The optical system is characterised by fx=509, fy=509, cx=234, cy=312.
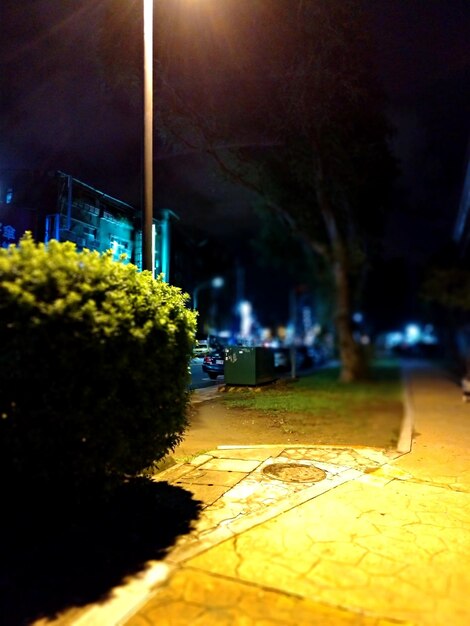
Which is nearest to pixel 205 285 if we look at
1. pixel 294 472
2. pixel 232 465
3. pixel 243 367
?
pixel 243 367

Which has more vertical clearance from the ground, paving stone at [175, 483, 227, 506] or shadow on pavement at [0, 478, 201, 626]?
paving stone at [175, 483, 227, 506]

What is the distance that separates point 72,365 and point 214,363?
13.0 feet

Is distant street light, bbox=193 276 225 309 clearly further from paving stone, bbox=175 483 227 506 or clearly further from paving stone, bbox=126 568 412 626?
paving stone, bbox=126 568 412 626

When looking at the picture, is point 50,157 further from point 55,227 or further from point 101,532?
point 101,532

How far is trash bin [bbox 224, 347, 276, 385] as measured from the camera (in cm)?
853

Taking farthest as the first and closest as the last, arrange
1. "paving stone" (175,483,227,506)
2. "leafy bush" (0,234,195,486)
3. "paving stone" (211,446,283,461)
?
"paving stone" (211,446,283,461) < "paving stone" (175,483,227,506) < "leafy bush" (0,234,195,486)

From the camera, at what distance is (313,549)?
450cm

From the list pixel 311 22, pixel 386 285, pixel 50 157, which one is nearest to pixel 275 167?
pixel 311 22

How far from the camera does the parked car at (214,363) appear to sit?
26.3ft

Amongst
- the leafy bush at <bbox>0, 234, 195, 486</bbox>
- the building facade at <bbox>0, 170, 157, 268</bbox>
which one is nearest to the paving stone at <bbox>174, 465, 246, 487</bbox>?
the leafy bush at <bbox>0, 234, 195, 486</bbox>

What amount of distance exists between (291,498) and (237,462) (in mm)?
1642

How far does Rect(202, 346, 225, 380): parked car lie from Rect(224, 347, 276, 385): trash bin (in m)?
0.09

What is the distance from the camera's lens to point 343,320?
2123cm

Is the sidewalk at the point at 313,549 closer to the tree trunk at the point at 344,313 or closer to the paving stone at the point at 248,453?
the paving stone at the point at 248,453
